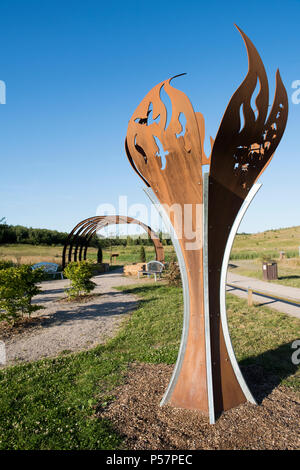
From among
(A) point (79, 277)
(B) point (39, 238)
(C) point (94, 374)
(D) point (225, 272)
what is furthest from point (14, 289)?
(B) point (39, 238)

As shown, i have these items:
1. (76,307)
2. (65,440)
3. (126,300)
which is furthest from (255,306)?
(65,440)

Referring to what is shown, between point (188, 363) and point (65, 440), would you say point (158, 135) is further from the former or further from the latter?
point (65, 440)

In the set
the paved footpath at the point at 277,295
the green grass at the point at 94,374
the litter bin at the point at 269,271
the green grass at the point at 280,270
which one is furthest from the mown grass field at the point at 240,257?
the green grass at the point at 94,374

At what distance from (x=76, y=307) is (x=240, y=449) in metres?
7.60

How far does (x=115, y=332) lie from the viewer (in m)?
6.59

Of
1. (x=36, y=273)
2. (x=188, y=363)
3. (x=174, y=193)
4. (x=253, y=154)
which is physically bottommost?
(x=188, y=363)

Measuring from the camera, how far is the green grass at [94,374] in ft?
9.54

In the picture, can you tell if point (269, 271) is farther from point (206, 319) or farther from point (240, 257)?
point (240, 257)

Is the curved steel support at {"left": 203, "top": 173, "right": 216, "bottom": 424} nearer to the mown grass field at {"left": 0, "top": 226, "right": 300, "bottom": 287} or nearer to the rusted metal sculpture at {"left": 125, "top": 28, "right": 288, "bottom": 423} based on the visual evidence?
the rusted metal sculpture at {"left": 125, "top": 28, "right": 288, "bottom": 423}

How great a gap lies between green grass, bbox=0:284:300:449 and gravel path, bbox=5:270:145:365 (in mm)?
464

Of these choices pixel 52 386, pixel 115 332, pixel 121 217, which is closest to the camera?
pixel 52 386

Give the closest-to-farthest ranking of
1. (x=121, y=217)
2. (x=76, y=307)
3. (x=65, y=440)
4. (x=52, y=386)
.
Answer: (x=65, y=440), (x=52, y=386), (x=76, y=307), (x=121, y=217)

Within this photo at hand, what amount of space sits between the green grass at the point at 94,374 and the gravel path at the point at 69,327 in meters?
0.46

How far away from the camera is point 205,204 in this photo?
3.00 metres
